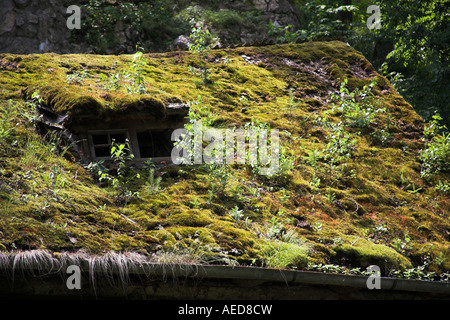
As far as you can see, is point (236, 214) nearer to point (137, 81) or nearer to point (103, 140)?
point (103, 140)

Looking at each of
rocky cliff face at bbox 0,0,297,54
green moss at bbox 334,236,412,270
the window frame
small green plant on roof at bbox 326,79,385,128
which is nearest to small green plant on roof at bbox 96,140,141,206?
the window frame

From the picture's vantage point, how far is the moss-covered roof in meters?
4.84

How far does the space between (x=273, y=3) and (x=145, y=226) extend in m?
16.0

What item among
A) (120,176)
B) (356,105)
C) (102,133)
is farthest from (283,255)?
(356,105)

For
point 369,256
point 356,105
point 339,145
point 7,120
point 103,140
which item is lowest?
point 369,256

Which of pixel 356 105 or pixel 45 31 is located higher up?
pixel 45 31

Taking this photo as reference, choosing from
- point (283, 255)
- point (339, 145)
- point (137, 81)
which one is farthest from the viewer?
point (339, 145)

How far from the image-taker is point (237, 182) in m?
6.17

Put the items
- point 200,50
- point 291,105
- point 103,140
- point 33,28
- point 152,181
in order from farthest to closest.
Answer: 1. point 33,28
2. point 200,50
3. point 291,105
4. point 103,140
5. point 152,181

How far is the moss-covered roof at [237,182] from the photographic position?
15.9 ft

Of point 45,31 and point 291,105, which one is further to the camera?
point 45,31

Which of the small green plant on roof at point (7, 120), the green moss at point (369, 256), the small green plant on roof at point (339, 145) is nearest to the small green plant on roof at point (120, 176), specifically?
the small green plant on roof at point (7, 120)
